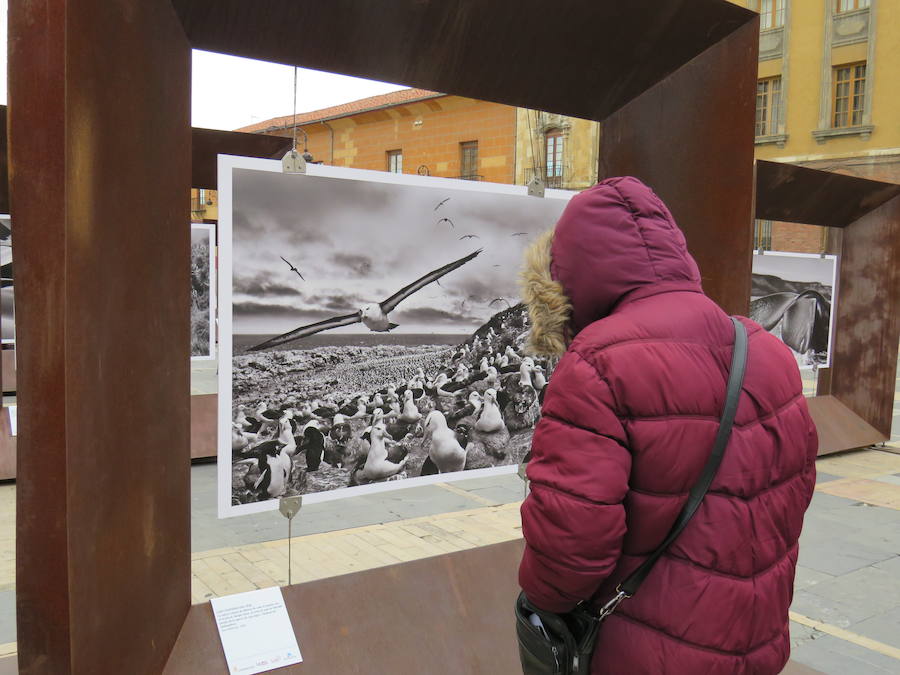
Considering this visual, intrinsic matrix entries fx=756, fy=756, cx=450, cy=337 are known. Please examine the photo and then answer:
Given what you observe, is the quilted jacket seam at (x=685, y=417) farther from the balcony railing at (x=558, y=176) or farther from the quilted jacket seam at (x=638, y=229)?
the balcony railing at (x=558, y=176)

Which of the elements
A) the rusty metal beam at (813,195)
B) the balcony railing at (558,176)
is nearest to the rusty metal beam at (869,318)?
the rusty metal beam at (813,195)

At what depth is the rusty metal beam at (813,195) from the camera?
614 centimetres

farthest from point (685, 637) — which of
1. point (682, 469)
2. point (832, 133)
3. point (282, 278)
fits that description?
point (832, 133)

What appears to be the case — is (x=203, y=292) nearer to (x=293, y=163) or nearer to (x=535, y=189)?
(x=535, y=189)

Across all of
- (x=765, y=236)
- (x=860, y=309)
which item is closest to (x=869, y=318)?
(x=860, y=309)

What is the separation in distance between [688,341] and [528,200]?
5.60ft

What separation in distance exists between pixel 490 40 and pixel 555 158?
23206mm

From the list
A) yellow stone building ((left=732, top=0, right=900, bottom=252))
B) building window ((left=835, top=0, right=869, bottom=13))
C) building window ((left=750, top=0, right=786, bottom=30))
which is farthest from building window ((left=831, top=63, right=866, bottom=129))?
building window ((left=750, top=0, right=786, bottom=30))

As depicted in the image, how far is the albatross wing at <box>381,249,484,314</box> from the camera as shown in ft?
9.12

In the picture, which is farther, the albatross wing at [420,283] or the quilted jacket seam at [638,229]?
the albatross wing at [420,283]

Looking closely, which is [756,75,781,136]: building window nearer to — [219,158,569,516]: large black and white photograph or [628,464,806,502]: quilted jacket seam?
[219,158,569,516]: large black and white photograph

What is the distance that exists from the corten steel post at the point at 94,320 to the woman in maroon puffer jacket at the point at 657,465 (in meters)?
0.94

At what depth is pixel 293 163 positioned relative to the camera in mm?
2488

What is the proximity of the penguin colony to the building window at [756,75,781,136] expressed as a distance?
24052 mm
